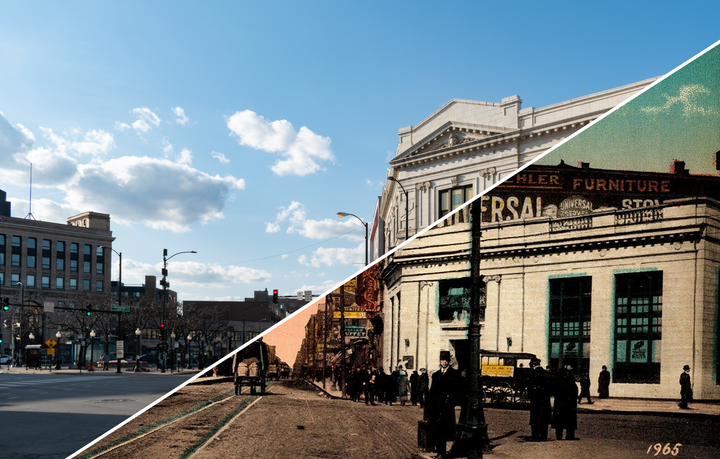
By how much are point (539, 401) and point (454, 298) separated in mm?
434

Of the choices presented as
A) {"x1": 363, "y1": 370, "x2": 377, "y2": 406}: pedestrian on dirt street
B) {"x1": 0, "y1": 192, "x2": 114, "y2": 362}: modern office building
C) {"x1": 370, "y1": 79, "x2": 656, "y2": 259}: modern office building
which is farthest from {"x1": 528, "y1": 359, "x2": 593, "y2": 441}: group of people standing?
{"x1": 0, "y1": 192, "x2": 114, "y2": 362}: modern office building

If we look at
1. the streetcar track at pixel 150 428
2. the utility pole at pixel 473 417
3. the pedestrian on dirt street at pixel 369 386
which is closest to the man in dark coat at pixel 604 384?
the utility pole at pixel 473 417

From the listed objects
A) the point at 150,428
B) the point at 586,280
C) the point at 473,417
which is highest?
the point at 586,280

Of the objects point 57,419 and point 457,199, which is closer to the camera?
point 457,199

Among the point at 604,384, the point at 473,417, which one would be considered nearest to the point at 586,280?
the point at 604,384

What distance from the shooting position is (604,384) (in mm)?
2141

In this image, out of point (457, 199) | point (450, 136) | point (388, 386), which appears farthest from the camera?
point (450, 136)

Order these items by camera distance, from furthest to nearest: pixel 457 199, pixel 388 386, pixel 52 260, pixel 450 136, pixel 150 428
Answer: pixel 52 260 < pixel 450 136 < pixel 457 199 < pixel 150 428 < pixel 388 386

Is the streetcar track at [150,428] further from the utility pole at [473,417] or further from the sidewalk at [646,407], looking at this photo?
the sidewalk at [646,407]

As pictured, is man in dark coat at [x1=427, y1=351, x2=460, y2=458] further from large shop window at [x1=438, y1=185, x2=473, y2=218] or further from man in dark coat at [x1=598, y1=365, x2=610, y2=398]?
large shop window at [x1=438, y1=185, x2=473, y2=218]

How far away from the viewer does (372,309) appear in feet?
8.20

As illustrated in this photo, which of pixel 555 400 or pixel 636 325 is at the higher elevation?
pixel 636 325

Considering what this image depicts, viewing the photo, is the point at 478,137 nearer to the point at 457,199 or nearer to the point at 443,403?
the point at 457,199

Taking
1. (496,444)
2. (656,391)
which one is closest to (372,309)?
(496,444)
